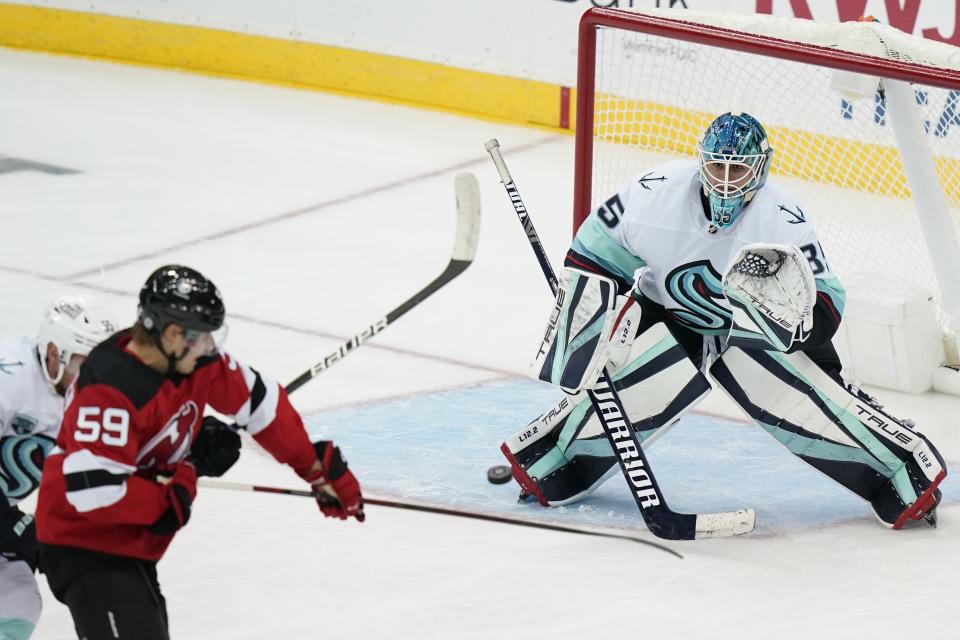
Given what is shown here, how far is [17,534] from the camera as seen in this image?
9.21 ft

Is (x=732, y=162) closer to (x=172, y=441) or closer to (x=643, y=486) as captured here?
(x=643, y=486)

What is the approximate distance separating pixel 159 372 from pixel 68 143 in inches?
202

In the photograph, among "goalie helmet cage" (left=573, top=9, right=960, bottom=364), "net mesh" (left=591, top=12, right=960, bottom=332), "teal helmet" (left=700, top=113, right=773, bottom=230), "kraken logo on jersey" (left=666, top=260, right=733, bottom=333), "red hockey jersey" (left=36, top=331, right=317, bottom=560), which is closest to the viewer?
"red hockey jersey" (left=36, top=331, right=317, bottom=560)

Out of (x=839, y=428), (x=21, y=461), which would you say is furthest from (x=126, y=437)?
(x=839, y=428)

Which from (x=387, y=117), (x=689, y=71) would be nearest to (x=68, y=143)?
(x=387, y=117)

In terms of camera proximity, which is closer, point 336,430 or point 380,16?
point 336,430

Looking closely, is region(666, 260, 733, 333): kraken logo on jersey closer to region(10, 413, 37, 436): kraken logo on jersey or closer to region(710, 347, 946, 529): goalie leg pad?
region(710, 347, 946, 529): goalie leg pad

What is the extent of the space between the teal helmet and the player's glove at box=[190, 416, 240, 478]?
1.32m

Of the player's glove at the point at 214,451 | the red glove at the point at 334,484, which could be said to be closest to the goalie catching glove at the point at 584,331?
the red glove at the point at 334,484

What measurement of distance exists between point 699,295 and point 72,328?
5.02 ft

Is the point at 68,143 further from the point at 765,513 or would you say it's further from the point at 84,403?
the point at 84,403

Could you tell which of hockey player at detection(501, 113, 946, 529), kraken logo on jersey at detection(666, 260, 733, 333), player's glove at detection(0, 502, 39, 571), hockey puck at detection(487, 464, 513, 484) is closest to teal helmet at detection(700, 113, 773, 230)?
hockey player at detection(501, 113, 946, 529)

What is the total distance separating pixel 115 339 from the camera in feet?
8.72

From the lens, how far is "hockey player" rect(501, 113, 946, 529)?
11.8 ft
